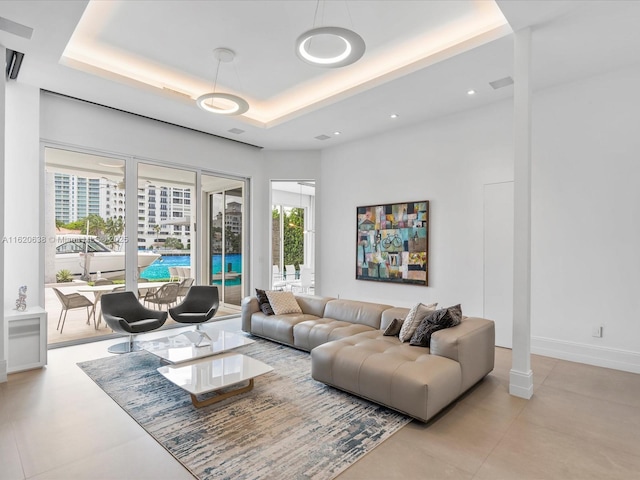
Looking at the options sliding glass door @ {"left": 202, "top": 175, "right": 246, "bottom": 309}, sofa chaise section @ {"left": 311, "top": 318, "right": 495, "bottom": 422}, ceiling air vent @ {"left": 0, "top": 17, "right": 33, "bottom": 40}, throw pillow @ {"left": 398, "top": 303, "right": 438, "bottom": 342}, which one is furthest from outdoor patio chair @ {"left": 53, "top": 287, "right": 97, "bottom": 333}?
throw pillow @ {"left": 398, "top": 303, "right": 438, "bottom": 342}

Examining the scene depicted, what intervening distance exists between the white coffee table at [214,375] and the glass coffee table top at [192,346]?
0.32 ft

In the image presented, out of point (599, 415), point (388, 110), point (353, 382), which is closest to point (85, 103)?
point (388, 110)

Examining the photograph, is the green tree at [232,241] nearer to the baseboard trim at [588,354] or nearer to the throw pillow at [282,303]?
the throw pillow at [282,303]

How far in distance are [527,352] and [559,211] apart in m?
2.11

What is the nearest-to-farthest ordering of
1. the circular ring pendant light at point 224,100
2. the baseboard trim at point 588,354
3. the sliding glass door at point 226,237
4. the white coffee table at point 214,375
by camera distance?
the white coffee table at point 214,375 < the baseboard trim at point 588,354 < the circular ring pendant light at point 224,100 < the sliding glass door at point 226,237

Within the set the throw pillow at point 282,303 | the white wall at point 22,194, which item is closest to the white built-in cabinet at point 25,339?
the white wall at point 22,194

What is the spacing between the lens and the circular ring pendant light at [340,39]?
8.94ft

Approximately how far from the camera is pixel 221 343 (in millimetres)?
3955

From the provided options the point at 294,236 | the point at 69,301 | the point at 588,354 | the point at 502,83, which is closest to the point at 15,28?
the point at 69,301

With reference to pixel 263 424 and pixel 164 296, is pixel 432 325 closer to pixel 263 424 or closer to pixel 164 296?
pixel 263 424

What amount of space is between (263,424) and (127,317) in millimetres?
3087

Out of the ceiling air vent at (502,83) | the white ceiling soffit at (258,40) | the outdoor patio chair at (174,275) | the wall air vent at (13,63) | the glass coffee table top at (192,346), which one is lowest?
the glass coffee table top at (192,346)

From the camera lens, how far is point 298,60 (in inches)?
174

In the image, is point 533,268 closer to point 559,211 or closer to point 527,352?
point 559,211
